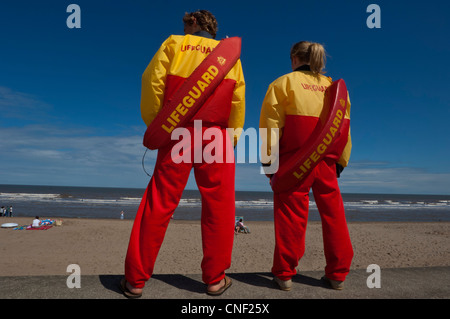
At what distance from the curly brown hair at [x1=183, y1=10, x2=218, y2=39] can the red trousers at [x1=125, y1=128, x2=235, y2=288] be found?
92cm

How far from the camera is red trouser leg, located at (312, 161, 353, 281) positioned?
2.17m

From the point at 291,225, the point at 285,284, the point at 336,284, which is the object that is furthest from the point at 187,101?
the point at 336,284

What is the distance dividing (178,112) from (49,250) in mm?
11095

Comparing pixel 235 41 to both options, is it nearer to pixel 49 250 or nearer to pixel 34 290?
pixel 34 290

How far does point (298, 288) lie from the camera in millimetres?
2080

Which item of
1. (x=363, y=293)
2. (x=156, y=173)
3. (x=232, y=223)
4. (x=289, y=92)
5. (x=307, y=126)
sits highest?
(x=289, y=92)

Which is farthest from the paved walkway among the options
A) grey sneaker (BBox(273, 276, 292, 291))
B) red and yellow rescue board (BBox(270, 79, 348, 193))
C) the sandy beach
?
the sandy beach

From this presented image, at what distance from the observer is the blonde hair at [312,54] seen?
2.31 m

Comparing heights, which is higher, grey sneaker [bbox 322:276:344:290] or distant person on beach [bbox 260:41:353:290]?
distant person on beach [bbox 260:41:353:290]

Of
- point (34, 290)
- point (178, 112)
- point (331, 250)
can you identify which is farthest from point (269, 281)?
point (34, 290)

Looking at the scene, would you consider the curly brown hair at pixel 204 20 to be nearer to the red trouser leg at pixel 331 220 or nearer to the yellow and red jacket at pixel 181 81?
the yellow and red jacket at pixel 181 81

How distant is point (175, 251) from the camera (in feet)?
34.2

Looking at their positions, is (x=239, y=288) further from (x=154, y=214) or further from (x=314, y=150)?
(x=314, y=150)

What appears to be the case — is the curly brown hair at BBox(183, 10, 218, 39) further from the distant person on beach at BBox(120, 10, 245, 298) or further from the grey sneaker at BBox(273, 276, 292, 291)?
the grey sneaker at BBox(273, 276, 292, 291)
